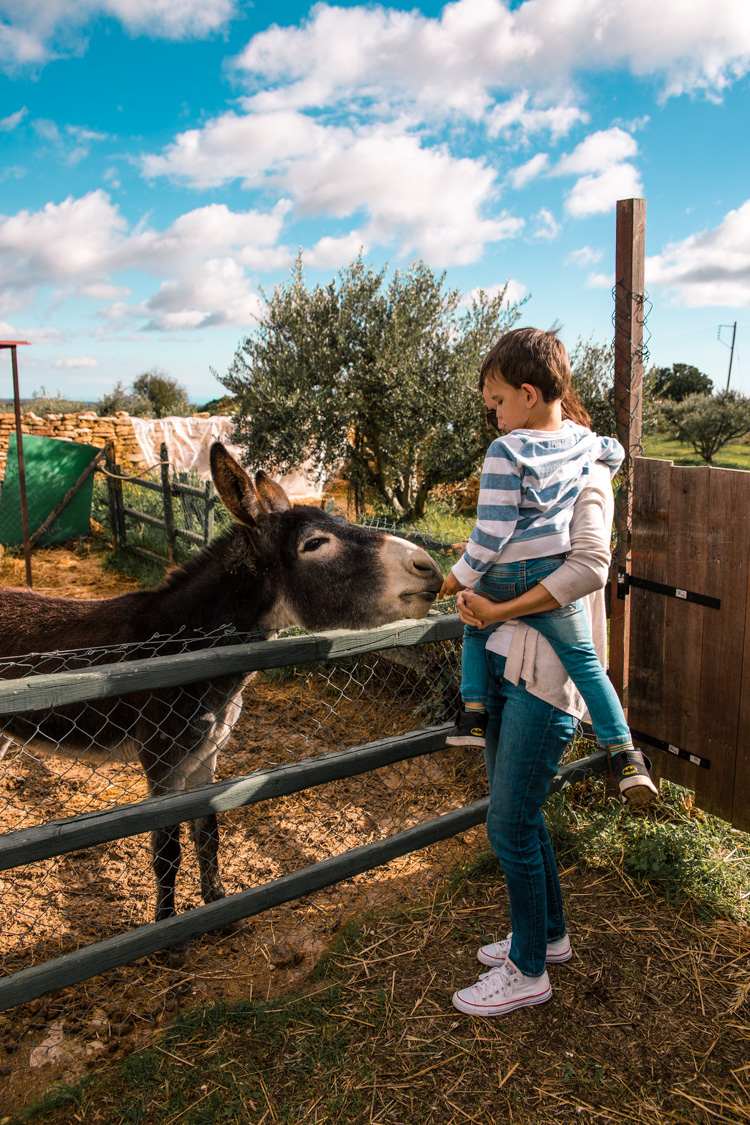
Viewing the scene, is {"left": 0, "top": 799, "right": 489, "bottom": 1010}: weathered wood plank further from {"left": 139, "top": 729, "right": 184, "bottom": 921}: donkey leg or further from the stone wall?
the stone wall

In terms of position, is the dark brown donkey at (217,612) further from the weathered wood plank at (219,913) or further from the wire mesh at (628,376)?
the wire mesh at (628,376)

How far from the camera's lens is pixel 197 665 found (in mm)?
2320

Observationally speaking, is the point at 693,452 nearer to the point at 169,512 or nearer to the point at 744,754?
the point at 169,512

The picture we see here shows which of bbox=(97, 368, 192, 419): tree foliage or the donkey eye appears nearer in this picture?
the donkey eye

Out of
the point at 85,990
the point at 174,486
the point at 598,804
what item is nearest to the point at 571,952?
the point at 598,804

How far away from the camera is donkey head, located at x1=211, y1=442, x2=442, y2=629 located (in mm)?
2787

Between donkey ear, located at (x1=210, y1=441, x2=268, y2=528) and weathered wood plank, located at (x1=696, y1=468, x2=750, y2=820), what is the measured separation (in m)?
2.24

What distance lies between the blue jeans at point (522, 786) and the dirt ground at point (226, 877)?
4.02 ft

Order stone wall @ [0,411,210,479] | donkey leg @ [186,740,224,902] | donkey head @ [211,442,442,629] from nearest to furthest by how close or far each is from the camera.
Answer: donkey head @ [211,442,442,629]
donkey leg @ [186,740,224,902]
stone wall @ [0,411,210,479]

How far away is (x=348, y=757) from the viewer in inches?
108

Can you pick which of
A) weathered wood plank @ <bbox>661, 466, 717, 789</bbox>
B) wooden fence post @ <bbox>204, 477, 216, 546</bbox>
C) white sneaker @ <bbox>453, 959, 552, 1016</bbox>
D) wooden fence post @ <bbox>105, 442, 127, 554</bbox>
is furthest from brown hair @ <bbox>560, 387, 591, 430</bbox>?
wooden fence post @ <bbox>105, 442, 127, 554</bbox>

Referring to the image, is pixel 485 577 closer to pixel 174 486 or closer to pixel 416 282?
pixel 174 486

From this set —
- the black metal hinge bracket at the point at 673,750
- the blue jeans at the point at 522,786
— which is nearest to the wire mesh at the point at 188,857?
the blue jeans at the point at 522,786

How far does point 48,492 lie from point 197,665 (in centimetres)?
1319
